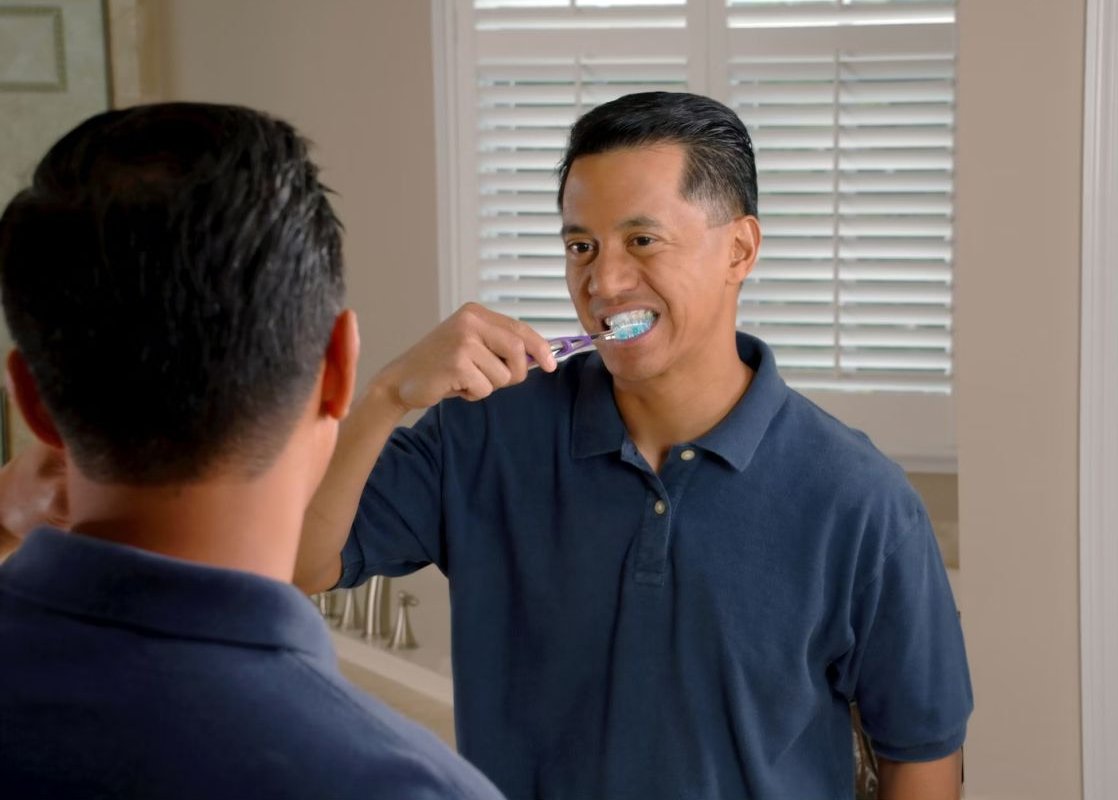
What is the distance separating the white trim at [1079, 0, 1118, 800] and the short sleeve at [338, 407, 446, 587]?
4.01 feet

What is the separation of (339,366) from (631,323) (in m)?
0.79

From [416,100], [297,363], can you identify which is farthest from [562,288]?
[297,363]

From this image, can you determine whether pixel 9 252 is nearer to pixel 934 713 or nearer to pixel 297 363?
pixel 297 363

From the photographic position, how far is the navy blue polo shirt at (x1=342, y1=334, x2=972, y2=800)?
1378 millimetres

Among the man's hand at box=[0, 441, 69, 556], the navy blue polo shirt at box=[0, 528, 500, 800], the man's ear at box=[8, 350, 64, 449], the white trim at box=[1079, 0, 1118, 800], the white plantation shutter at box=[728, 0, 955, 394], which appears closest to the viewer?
the navy blue polo shirt at box=[0, 528, 500, 800]

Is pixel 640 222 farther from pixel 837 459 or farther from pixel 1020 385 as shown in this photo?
pixel 1020 385

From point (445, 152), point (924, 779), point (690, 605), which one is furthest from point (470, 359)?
point (445, 152)

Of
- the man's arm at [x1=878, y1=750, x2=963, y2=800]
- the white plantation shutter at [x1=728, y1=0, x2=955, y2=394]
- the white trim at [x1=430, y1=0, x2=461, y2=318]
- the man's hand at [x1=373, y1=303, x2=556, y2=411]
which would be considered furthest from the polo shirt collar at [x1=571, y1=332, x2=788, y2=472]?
the white trim at [x1=430, y1=0, x2=461, y2=318]

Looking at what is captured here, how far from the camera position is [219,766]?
561mm

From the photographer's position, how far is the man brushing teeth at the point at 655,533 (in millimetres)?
1384

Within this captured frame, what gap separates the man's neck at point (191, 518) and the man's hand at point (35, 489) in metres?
0.42

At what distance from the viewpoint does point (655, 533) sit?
4.65ft

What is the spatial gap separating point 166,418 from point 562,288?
Result: 8.68 feet

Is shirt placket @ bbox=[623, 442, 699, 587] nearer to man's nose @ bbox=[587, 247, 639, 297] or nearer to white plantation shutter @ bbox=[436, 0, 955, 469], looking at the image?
man's nose @ bbox=[587, 247, 639, 297]
